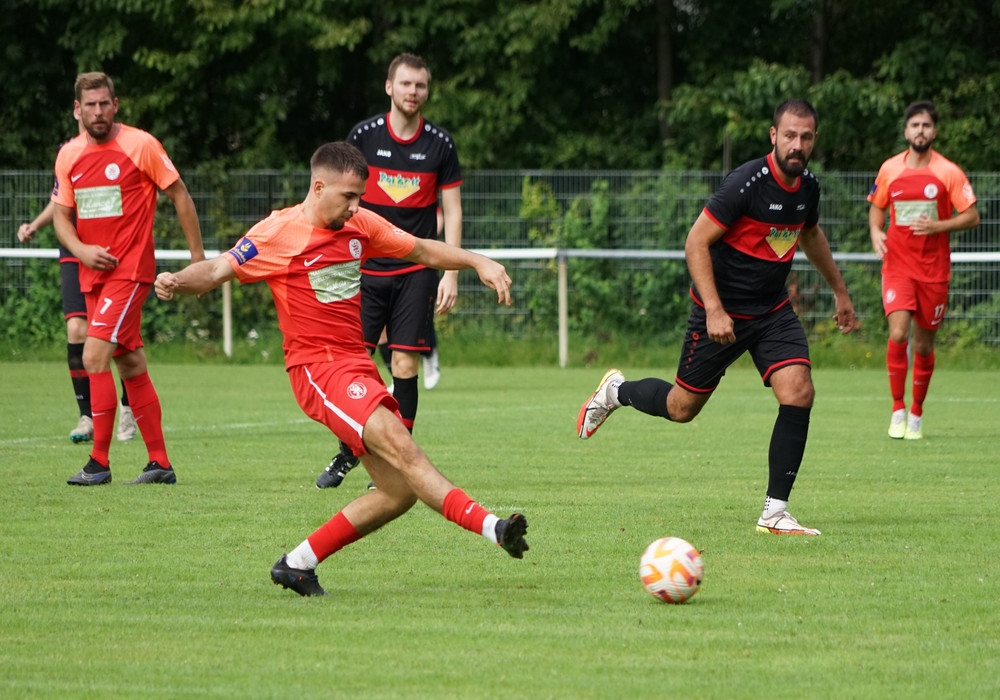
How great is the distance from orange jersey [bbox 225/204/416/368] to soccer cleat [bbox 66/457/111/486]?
9.63 ft

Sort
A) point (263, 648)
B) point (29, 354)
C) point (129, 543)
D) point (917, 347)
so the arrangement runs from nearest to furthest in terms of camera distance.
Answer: point (263, 648), point (129, 543), point (917, 347), point (29, 354)

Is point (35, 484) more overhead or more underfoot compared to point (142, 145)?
more underfoot

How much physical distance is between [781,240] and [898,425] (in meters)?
4.28

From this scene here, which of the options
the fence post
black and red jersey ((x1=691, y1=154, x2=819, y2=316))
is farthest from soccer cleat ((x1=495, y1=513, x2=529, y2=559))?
the fence post

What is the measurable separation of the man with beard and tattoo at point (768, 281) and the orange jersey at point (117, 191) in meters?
3.26

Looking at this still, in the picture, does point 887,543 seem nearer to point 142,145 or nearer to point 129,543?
point 129,543

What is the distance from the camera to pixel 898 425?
1112cm

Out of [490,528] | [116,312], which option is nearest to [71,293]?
[116,312]

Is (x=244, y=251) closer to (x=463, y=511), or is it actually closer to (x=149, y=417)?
(x=463, y=511)

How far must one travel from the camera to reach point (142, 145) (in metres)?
8.74

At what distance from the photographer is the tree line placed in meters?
23.1

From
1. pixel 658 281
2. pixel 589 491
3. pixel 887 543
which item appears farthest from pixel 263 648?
pixel 658 281

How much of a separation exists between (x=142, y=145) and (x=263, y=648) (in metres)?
4.72

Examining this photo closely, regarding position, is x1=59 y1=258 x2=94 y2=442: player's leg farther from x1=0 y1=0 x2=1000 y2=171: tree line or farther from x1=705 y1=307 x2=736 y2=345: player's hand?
x1=0 y1=0 x2=1000 y2=171: tree line
